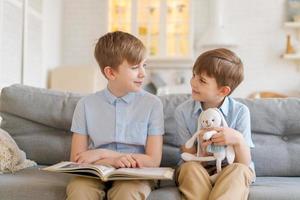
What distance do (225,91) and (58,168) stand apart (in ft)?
2.38

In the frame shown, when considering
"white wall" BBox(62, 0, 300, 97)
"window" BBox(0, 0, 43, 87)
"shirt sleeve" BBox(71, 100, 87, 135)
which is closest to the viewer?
"shirt sleeve" BBox(71, 100, 87, 135)

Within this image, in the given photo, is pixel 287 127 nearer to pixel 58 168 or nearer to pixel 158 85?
pixel 58 168

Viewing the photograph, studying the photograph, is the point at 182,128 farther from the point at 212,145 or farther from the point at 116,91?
the point at 116,91

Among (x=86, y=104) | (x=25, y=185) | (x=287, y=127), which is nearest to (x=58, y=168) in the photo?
(x=25, y=185)

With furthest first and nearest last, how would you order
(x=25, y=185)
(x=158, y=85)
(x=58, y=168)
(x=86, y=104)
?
(x=158, y=85) → (x=86, y=104) → (x=25, y=185) → (x=58, y=168)

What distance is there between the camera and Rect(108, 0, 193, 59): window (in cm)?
536

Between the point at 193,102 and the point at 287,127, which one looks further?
the point at 287,127

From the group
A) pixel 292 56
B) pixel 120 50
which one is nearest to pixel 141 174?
pixel 120 50

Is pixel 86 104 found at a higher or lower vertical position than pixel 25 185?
higher

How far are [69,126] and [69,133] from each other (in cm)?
4

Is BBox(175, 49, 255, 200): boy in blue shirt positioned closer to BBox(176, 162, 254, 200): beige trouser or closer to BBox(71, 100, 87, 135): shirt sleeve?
BBox(176, 162, 254, 200): beige trouser

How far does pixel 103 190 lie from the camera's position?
5.64 ft

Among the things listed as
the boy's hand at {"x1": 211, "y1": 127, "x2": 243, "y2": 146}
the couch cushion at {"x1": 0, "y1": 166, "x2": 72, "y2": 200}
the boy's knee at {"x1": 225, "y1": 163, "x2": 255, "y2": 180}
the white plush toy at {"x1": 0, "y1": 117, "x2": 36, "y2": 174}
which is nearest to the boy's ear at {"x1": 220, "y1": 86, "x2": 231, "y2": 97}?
the boy's hand at {"x1": 211, "y1": 127, "x2": 243, "y2": 146}

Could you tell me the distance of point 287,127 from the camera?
7.10 feet
